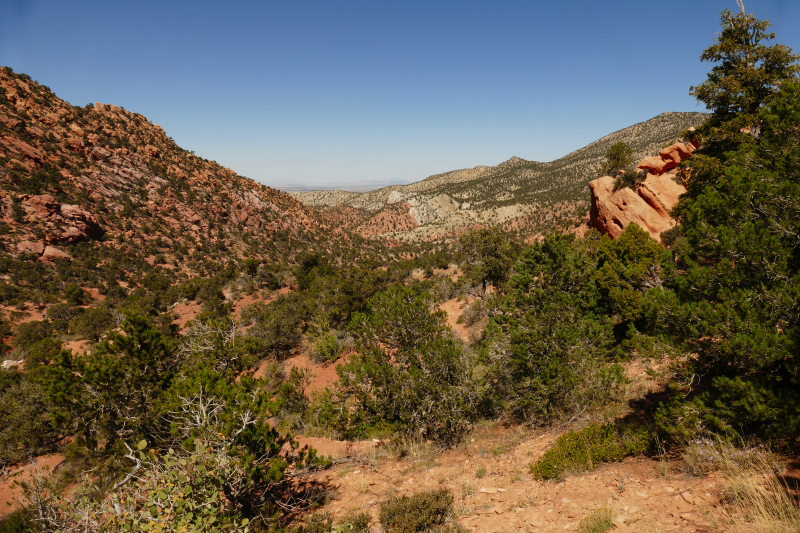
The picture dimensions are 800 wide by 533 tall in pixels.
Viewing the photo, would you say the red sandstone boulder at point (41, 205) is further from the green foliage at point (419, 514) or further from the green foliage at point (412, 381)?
the green foliage at point (419, 514)

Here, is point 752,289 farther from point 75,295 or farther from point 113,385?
point 75,295

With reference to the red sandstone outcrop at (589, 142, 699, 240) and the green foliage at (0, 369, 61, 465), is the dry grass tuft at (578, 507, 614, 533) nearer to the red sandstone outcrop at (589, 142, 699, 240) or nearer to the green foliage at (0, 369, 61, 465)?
the green foliage at (0, 369, 61, 465)

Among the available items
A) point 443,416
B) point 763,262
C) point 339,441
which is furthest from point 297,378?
point 763,262

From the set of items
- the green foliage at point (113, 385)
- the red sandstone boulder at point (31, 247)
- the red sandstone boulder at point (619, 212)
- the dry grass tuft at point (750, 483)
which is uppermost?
the red sandstone boulder at point (31, 247)

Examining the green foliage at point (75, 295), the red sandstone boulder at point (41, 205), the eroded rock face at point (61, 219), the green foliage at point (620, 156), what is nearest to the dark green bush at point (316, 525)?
the green foliage at point (75, 295)

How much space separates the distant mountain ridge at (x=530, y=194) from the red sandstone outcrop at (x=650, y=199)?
2574 cm

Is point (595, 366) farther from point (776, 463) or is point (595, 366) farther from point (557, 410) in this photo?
point (776, 463)

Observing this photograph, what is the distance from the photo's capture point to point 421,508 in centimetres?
538

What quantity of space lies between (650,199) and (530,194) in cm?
6440

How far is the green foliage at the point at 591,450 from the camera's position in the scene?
608cm

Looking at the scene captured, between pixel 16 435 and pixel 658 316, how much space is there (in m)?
22.8

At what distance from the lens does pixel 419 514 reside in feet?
17.3


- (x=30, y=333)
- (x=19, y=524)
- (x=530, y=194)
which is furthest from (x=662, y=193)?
(x=530, y=194)

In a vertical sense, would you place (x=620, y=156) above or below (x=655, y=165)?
above
